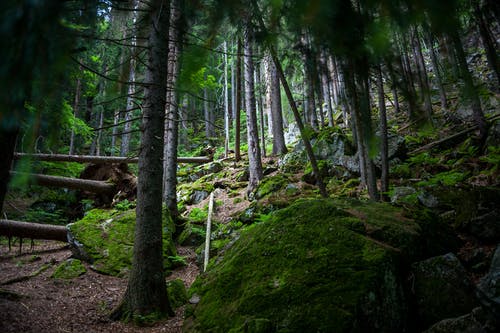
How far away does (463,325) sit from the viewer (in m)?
2.29

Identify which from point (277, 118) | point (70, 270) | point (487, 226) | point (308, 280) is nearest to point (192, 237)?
point (70, 270)

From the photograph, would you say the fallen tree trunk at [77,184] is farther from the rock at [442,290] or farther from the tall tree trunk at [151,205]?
the rock at [442,290]

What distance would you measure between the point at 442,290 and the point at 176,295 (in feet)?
13.9

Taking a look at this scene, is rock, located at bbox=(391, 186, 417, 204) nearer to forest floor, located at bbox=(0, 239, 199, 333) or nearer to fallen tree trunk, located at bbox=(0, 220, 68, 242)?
forest floor, located at bbox=(0, 239, 199, 333)

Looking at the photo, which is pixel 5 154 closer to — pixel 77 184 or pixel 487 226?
pixel 487 226

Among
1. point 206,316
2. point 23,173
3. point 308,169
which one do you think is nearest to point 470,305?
point 206,316

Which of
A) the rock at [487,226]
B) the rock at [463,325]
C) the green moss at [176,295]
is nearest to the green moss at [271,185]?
the green moss at [176,295]

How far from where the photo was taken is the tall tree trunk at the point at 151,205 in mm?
4594

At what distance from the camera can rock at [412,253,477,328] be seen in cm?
273

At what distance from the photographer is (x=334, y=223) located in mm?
3547

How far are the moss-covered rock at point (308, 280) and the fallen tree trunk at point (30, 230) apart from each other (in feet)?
19.2

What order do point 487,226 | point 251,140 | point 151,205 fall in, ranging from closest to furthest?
point 487,226 → point 151,205 → point 251,140

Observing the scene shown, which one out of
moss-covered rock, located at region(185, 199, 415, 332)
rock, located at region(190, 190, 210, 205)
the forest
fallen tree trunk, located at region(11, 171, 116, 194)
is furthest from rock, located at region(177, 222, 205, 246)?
moss-covered rock, located at region(185, 199, 415, 332)

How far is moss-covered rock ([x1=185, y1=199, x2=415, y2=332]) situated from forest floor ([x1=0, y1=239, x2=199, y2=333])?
1551mm
